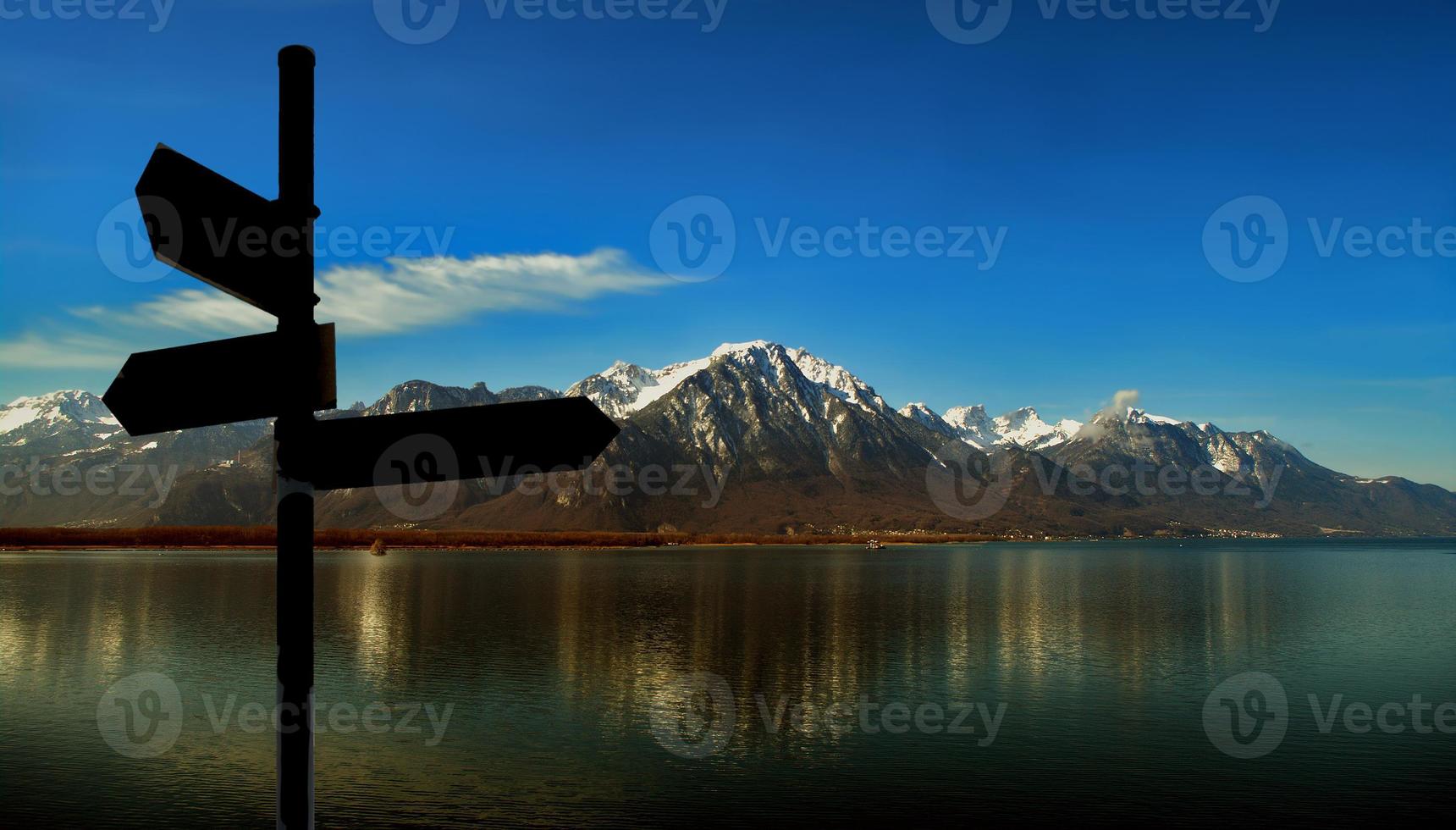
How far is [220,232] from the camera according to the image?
6211 millimetres

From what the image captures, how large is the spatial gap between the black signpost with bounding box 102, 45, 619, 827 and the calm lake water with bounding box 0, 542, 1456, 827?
25.9 m

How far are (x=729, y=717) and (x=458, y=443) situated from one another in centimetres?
4230

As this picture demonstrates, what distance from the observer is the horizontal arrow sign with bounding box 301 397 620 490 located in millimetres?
5691

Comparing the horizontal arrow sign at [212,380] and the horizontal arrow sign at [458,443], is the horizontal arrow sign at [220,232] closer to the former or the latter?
the horizontal arrow sign at [212,380]

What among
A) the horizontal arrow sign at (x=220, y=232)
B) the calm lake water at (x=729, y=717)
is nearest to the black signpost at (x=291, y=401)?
the horizontal arrow sign at (x=220, y=232)

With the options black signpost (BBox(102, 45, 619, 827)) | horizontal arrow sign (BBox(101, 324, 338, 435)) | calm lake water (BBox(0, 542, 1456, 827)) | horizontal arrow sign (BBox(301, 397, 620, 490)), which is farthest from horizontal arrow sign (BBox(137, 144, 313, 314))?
calm lake water (BBox(0, 542, 1456, 827))

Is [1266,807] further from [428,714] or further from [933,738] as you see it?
[428,714]

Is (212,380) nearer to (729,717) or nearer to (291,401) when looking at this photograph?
(291,401)

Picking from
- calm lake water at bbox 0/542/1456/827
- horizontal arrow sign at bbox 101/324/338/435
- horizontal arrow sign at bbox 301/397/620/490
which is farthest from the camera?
calm lake water at bbox 0/542/1456/827

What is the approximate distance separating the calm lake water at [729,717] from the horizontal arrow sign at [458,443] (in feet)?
85.8

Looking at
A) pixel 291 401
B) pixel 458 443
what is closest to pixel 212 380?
pixel 291 401

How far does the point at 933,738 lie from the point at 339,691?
102 ft

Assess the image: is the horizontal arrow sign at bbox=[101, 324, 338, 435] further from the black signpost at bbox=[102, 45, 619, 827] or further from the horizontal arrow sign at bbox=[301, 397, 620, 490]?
the horizontal arrow sign at bbox=[301, 397, 620, 490]

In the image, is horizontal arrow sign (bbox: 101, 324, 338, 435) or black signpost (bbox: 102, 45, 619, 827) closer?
black signpost (bbox: 102, 45, 619, 827)
